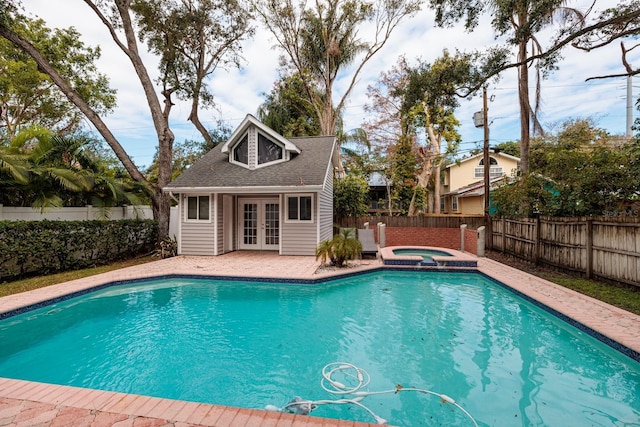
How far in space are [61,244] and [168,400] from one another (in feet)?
26.8

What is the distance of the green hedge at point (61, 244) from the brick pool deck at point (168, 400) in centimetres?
165

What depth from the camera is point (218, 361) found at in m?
4.00

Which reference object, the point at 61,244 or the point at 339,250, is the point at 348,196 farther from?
the point at 61,244

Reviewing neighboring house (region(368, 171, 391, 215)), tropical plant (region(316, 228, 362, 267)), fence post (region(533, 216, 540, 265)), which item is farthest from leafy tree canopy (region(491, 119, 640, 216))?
neighboring house (region(368, 171, 391, 215))

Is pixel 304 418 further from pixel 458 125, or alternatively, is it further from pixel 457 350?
pixel 458 125

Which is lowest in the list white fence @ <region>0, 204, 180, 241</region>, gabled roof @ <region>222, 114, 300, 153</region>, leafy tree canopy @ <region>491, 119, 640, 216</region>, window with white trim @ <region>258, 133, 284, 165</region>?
white fence @ <region>0, 204, 180, 241</region>

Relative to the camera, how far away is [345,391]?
3340 mm

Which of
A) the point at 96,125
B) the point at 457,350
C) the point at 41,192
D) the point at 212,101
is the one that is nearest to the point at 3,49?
the point at 96,125

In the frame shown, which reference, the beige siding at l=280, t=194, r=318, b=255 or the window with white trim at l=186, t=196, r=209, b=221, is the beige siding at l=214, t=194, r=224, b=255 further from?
the beige siding at l=280, t=194, r=318, b=255

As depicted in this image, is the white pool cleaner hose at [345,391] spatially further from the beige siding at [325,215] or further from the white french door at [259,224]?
the white french door at [259,224]

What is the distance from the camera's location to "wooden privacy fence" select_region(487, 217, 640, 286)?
20.5 feet

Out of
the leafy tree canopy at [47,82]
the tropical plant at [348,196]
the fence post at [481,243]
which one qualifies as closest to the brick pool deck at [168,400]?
the fence post at [481,243]

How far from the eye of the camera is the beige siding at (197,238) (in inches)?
446

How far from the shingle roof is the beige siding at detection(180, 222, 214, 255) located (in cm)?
149
